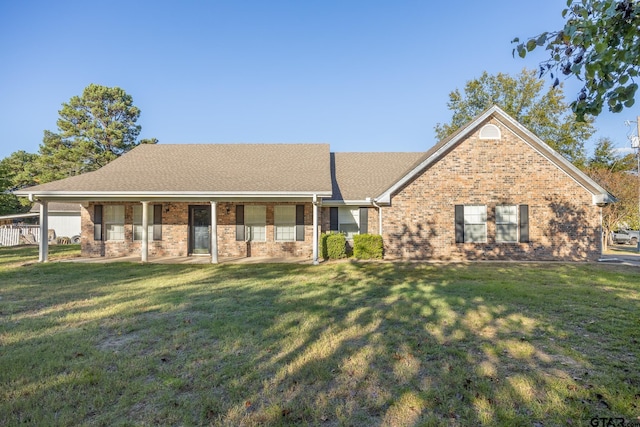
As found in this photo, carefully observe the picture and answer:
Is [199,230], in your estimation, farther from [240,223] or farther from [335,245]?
[335,245]

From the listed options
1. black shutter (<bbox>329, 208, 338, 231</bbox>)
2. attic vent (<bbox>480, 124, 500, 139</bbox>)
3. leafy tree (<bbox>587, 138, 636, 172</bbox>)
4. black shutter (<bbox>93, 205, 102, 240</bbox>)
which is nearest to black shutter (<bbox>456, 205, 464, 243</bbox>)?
attic vent (<bbox>480, 124, 500, 139</bbox>)

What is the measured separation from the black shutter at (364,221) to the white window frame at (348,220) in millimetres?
198

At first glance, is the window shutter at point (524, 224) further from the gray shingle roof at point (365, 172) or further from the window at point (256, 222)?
the window at point (256, 222)

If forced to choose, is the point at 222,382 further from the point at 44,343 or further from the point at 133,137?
the point at 133,137

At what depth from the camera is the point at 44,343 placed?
4.39 m

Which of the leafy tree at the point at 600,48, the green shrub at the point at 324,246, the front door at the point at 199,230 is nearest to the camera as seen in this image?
the leafy tree at the point at 600,48

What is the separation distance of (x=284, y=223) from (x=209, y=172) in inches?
151

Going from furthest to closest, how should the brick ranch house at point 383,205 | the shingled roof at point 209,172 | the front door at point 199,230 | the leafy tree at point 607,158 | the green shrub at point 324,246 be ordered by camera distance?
the leafy tree at point 607,158 → the front door at point 199,230 → the green shrub at point 324,246 → the brick ranch house at point 383,205 → the shingled roof at point 209,172

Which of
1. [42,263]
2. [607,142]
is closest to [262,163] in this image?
[42,263]

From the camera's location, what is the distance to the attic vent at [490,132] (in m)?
12.9

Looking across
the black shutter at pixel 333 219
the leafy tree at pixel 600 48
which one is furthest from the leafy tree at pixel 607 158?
the leafy tree at pixel 600 48

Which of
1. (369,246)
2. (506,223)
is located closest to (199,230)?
(369,246)

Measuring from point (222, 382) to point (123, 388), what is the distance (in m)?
0.95

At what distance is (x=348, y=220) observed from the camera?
14359mm
